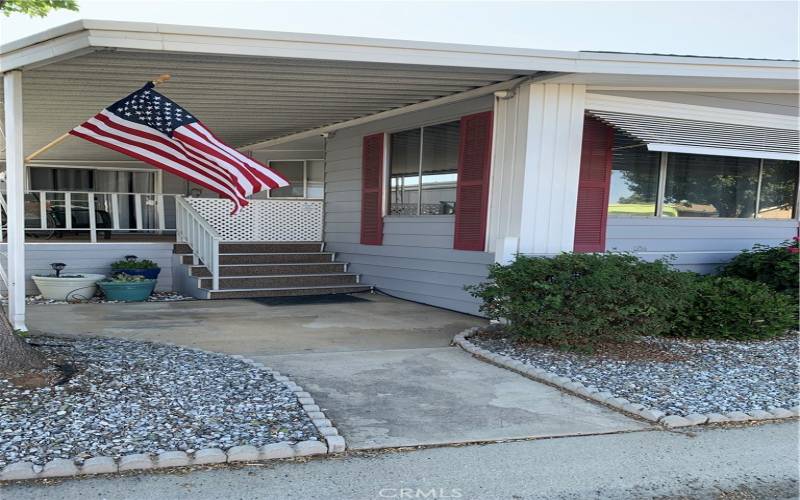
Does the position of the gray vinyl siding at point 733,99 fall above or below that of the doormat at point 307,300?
above

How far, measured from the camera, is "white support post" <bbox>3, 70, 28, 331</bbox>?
545 centimetres

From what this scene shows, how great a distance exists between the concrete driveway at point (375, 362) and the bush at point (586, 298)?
69cm

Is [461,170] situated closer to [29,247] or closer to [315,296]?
[315,296]


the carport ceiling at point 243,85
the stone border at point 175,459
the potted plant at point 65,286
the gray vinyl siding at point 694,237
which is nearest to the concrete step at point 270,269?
the potted plant at point 65,286

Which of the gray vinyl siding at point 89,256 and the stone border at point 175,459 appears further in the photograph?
the gray vinyl siding at point 89,256

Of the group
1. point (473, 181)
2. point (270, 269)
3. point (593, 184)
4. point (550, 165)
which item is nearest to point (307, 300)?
point (270, 269)

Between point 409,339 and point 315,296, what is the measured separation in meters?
3.36

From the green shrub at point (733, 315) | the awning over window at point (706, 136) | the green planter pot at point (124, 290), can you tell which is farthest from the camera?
the green planter pot at point (124, 290)

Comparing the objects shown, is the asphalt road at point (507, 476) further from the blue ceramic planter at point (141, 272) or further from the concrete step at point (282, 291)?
the blue ceramic planter at point (141, 272)

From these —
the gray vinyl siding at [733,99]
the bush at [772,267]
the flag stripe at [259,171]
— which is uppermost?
the gray vinyl siding at [733,99]

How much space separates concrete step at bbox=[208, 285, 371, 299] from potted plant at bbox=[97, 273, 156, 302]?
979 mm

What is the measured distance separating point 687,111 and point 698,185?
1.41 metres

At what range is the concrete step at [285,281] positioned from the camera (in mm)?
8914

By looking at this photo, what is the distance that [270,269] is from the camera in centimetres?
945
